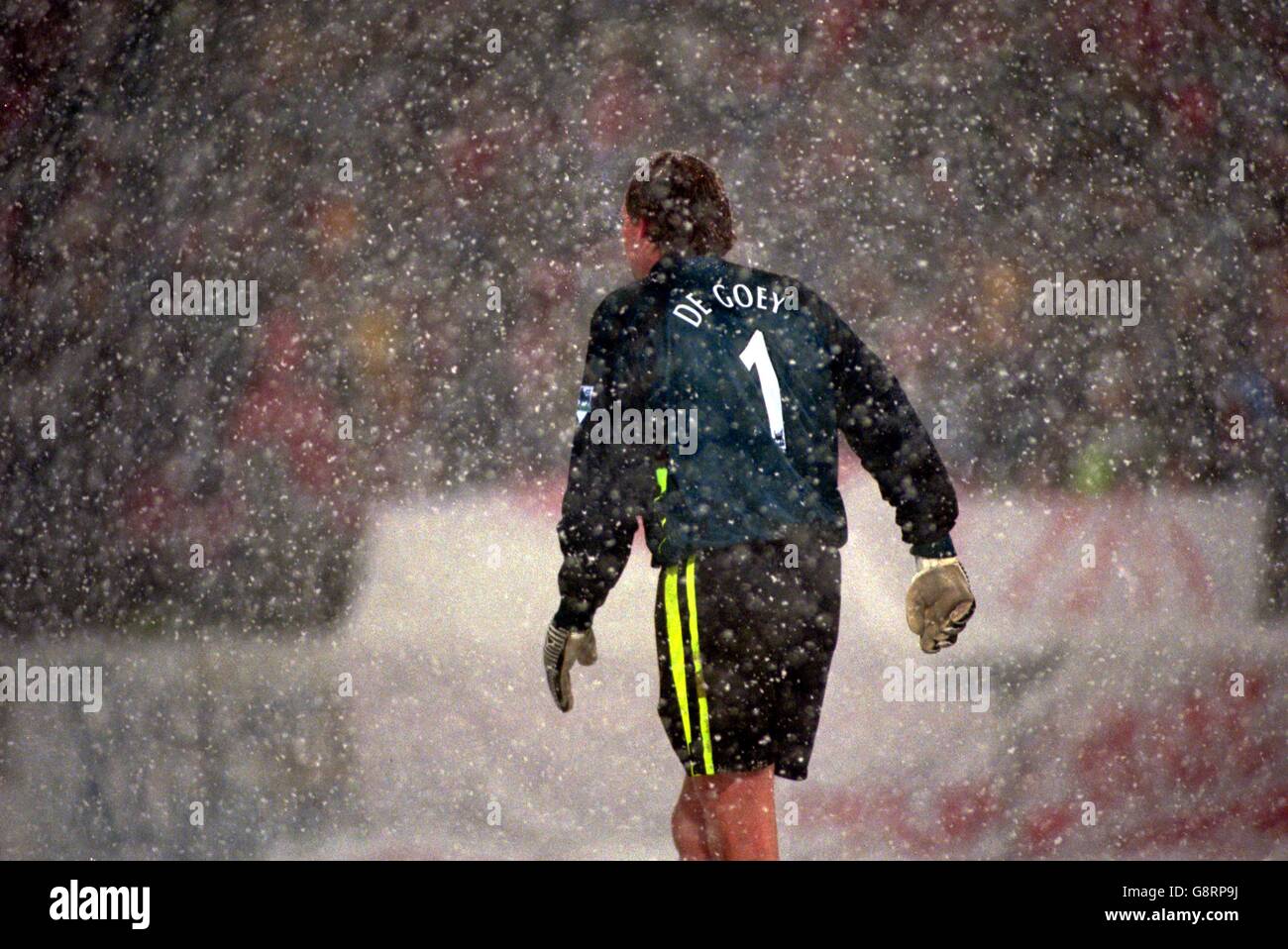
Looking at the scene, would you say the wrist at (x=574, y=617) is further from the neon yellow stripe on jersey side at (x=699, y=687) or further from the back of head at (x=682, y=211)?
the back of head at (x=682, y=211)

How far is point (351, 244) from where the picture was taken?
5137 mm

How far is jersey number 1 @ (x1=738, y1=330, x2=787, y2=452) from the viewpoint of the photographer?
353cm

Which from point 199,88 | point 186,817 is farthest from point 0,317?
point 186,817

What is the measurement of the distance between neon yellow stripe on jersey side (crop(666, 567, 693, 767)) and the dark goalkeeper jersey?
0.12m

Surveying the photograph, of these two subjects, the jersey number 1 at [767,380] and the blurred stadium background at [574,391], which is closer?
the jersey number 1 at [767,380]

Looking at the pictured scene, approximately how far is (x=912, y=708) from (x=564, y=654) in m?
1.84

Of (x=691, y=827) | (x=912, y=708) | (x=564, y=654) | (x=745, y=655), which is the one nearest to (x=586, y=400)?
(x=564, y=654)

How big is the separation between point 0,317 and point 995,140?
165 inches

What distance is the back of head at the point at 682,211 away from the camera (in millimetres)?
3740

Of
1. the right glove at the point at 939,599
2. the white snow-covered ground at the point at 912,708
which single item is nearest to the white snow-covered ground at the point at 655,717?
the white snow-covered ground at the point at 912,708

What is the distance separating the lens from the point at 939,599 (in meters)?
3.71

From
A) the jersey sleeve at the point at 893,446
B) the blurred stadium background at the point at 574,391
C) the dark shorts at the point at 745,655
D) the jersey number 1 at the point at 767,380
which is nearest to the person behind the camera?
the dark shorts at the point at 745,655

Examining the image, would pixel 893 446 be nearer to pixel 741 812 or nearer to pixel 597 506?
pixel 597 506

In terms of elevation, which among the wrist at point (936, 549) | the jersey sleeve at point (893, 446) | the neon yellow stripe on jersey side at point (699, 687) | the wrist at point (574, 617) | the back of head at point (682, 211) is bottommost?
the neon yellow stripe on jersey side at point (699, 687)
